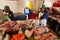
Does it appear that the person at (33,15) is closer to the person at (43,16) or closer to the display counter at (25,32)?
the person at (43,16)

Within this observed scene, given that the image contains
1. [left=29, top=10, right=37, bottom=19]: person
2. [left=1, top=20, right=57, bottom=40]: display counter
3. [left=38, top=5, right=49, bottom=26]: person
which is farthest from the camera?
[left=29, top=10, right=37, bottom=19]: person

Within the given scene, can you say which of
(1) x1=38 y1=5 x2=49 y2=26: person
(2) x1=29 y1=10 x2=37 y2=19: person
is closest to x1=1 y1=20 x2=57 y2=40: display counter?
(1) x1=38 y1=5 x2=49 y2=26: person

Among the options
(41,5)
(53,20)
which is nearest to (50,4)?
(41,5)

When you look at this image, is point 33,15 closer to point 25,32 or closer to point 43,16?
point 43,16

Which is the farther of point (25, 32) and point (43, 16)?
point (43, 16)

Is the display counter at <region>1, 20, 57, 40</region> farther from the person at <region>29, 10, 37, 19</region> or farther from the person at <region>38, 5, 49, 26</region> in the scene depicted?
the person at <region>29, 10, 37, 19</region>

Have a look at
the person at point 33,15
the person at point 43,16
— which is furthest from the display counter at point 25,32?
the person at point 33,15

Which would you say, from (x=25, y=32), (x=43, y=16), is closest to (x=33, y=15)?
(x=43, y=16)

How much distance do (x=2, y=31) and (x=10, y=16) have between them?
28 centimetres

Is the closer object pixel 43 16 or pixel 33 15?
pixel 43 16

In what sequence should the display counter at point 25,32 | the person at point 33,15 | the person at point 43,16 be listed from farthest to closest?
the person at point 33,15 < the person at point 43,16 < the display counter at point 25,32

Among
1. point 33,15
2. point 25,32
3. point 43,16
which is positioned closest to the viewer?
point 25,32

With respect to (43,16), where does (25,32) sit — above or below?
below

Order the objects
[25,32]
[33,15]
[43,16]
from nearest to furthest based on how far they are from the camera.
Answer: [25,32]
[43,16]
[33,15]
